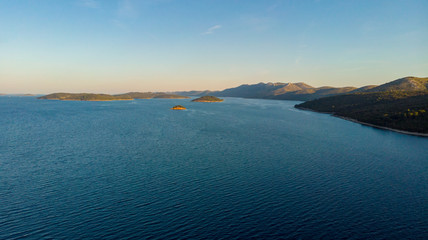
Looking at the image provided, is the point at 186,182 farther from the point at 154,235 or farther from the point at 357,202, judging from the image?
the point at 357,202

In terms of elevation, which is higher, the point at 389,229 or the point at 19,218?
the point at 19,218

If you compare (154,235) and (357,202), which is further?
(357,202)

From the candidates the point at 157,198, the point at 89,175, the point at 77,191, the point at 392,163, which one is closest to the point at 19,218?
the point at 77,191

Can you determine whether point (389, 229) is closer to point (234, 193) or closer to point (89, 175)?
point (234, 193)

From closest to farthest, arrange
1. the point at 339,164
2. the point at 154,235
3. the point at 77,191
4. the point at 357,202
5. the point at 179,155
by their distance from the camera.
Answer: the point at 154,235 < the point at 357,202 < the point at 77,191 < the point at 339,164 < the point at 179,155

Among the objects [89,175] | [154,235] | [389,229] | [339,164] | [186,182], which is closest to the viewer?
[154,235]

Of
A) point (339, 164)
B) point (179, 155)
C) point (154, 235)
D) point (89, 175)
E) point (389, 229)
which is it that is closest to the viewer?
point (154, 235)

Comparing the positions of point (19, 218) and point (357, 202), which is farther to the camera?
point (357, 202)

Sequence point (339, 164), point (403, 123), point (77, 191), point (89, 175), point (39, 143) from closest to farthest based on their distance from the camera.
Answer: point (77, 191), point (89, 175), point (339, 164), point (39, 143), point (403, 123)

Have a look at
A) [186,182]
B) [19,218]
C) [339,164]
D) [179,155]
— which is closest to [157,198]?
[186,182]
